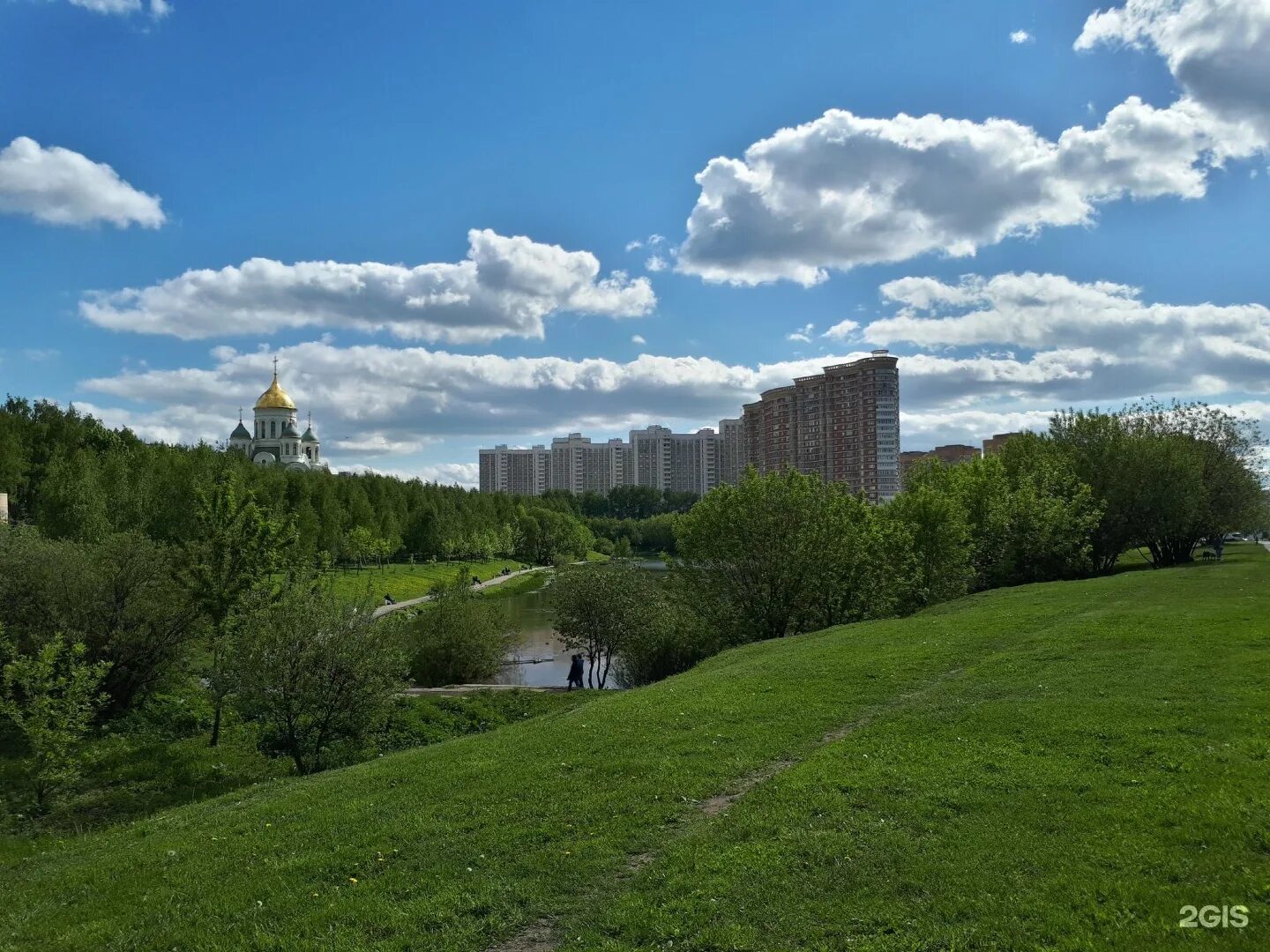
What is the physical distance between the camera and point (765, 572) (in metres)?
36.2

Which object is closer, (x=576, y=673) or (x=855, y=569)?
(x=576, y=673)

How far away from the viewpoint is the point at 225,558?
26.5m

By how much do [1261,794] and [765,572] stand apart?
90.4 ft

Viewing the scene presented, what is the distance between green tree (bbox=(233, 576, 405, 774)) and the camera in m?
20.4

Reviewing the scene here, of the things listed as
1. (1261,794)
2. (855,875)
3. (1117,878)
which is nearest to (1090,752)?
(1261,794)

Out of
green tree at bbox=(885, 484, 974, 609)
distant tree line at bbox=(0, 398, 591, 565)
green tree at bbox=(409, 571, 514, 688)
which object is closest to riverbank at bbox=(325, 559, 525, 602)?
distant tree line at bbox=(0, 398, 591, 565)

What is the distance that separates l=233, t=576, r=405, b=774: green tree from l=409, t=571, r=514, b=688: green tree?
1568 cm

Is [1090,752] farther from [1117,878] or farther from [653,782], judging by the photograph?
[653,782]

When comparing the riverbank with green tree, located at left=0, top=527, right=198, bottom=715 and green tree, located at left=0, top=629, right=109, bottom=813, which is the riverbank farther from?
green tree, located at left=0, top=629, right=109, bottom=813

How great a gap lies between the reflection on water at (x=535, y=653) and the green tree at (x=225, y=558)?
644 inches

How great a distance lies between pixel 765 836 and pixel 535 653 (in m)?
46.8

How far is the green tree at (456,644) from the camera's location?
38469 mm

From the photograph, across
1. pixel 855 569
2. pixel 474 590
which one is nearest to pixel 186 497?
pixel 474 590

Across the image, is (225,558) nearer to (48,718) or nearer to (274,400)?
(48,718)
